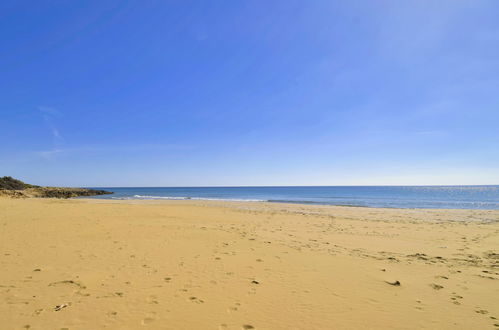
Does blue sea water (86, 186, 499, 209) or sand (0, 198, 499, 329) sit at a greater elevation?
sand (0, 198, 499, 329)

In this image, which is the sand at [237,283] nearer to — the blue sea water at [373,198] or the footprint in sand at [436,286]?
the footprint in sand at [436,286]

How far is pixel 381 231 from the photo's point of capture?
1489 centimetres

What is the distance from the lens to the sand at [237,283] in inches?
179

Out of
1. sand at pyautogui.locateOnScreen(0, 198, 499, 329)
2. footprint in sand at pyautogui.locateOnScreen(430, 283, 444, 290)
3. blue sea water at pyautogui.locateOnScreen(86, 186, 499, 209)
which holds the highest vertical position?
sand at pyautogui.locateOnScreen(0, 198, 499, 329)

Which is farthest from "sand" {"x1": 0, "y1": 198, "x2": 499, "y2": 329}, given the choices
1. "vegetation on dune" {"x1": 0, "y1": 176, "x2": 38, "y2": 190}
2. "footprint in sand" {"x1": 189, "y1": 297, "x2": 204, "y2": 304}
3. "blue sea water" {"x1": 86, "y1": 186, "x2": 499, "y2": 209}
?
"vegetation on dune" {"x1": 0, "y1": 176, "x2": 38, "y2": 190}

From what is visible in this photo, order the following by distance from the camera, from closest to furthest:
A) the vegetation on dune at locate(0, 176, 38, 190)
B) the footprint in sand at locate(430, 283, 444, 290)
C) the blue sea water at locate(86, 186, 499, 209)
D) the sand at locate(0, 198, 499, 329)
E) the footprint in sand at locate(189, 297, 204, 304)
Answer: the sand at locate(0, 198, 499, 329)
the footprint in sand at locate(189, 297, 204, 304)
the footprint in sand at locate(430, 283, 444, 290)
the blue sea water at locate(86, 186, 499, 209)
the vegetation on dune at locate(0, 176, 38, 190)

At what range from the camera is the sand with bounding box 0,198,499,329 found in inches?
179

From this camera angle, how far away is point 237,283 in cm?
619

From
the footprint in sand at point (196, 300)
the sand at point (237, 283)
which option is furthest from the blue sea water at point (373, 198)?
the footprint in sand at point (196, 300)

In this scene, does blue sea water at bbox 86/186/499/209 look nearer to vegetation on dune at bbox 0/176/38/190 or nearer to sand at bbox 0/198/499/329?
vegetation on dune at bbox 0/176/38/190

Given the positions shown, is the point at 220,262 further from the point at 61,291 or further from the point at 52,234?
the point at 52,234

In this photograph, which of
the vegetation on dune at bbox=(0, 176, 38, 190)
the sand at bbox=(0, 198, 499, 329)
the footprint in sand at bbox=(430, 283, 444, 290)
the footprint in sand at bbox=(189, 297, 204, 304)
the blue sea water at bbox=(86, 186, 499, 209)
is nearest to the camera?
the sand at bbox=(0, 198, 499, 329)

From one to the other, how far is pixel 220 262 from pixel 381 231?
11539mm

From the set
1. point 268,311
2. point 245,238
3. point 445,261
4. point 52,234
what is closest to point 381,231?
point 445,261
